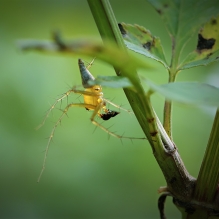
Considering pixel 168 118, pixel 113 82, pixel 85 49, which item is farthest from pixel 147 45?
pixel 85 49

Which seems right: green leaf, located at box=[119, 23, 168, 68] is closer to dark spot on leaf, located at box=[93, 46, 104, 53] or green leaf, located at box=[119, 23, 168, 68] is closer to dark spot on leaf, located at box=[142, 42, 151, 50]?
dark spot on leaf, located at box=[142, 42, 151, 50]

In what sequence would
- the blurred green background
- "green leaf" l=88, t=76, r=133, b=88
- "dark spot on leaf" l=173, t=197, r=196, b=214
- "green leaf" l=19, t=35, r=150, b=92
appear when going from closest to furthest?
"green leaf" l=19, t=35, r=150, b=92, "green leaf" l=88, t=76, r=133, b=88, "dark spot on leaf" l=173, t=197, r=196, b=214, the blurred green background

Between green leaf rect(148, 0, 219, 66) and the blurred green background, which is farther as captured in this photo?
the blurred green background

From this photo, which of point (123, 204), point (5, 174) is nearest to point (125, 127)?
point (123, 204)

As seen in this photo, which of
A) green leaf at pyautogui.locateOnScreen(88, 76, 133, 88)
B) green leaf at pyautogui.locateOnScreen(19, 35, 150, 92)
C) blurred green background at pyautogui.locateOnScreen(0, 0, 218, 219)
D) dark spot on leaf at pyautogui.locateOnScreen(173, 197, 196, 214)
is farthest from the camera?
blurred green background at pyautogui.locateOnScreen(0, 0, 218, 219)

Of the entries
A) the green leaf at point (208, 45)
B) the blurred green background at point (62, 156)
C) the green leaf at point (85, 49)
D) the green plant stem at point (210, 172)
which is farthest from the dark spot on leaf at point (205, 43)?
the blurred green background at point (62, 156)

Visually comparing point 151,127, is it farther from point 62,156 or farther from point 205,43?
point 62,156

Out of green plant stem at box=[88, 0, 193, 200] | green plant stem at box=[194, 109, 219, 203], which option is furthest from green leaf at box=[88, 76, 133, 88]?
green plant stem at box=[194, 109, 219, 203]
